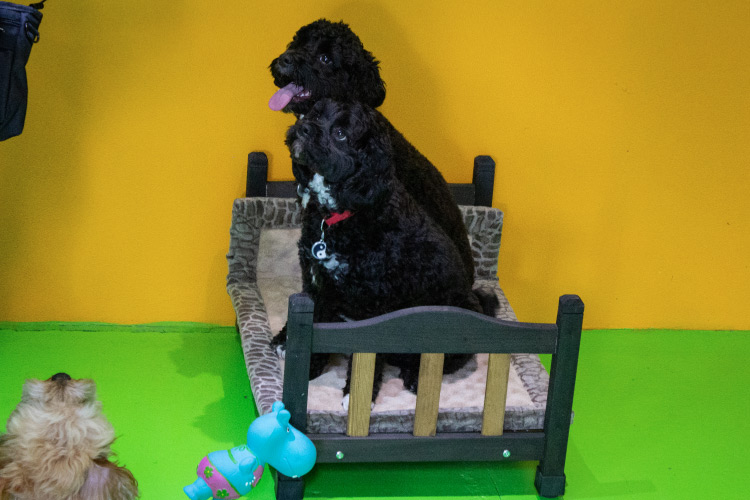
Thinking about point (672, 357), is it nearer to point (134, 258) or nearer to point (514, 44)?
point (514, 44)

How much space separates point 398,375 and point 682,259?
5.14 feet

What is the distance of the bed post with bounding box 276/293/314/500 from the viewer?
233cm

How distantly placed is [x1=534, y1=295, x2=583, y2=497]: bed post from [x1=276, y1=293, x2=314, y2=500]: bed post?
2.24 feet

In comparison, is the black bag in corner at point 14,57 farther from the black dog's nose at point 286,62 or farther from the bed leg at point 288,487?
the bed leg at point 288,487

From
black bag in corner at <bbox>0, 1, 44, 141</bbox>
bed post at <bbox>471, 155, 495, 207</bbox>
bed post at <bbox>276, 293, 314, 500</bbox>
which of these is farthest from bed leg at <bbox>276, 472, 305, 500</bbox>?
bed post at <bbox>471, 155, 495, 207</bbox>

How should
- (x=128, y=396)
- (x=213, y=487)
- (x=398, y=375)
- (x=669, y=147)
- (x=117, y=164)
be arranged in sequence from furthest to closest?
1. (x=669, y=147)
2. (x=117, y=164)
3. (x=128, y=396)
4. (x=398, y=375)
5. (x=213, y=487)

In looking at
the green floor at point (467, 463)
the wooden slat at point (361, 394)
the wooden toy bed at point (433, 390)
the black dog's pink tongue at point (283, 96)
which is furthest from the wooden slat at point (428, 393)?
the black dog's pink tongue at point (283, 96)

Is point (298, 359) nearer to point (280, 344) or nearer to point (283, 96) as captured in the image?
point (280, 344)

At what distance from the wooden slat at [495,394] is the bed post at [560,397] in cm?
14

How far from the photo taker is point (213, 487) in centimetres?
226

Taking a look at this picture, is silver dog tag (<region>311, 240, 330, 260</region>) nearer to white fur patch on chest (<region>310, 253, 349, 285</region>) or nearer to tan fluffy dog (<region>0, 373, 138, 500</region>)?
white fur patch on chest (<region>310, 253, 349, 285</region>)

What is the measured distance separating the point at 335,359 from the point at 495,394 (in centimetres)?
59

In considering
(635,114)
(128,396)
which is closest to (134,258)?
(128,396)

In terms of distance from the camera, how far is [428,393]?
2.46 m
